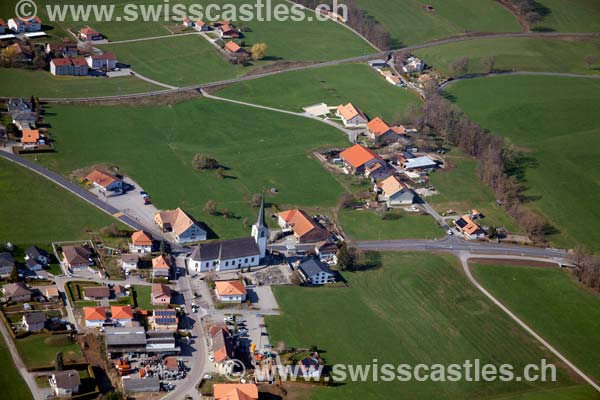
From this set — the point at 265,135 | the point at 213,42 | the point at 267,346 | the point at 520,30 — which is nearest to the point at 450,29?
the point at 520,30

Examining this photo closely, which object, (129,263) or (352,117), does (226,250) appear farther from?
(352,117)

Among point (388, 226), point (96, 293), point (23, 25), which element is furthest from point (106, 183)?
point (23, 25)

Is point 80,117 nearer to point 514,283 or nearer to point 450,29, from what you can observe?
point 514,283

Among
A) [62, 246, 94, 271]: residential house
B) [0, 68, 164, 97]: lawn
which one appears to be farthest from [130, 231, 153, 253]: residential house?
[0, 68, 164, 97]: lawn

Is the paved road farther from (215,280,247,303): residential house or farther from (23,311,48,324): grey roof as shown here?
(23,311,48,324): grey roof

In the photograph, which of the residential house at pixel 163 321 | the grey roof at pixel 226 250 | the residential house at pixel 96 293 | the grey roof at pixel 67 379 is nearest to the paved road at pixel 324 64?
the grey roof at pixel 226 250
